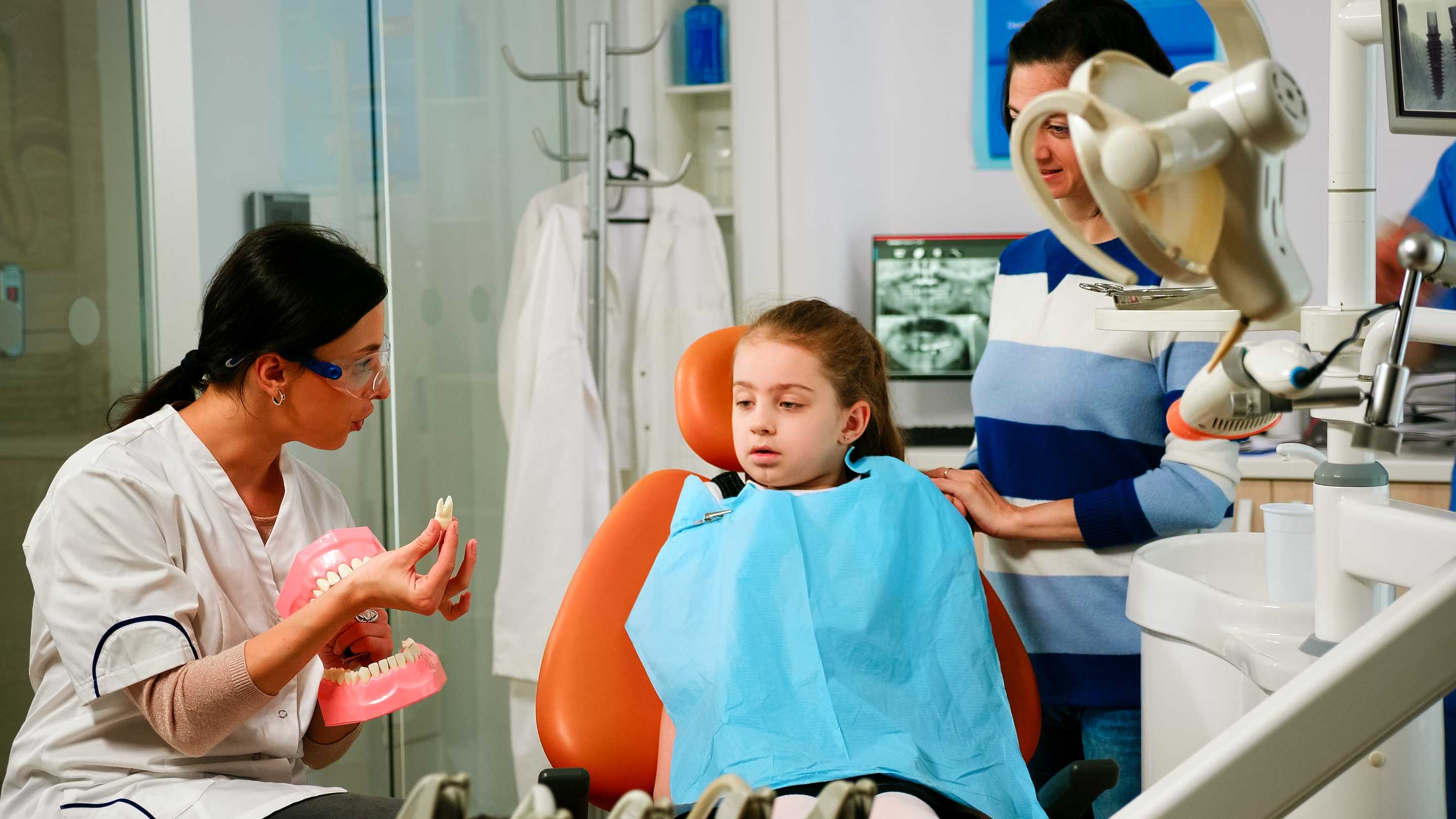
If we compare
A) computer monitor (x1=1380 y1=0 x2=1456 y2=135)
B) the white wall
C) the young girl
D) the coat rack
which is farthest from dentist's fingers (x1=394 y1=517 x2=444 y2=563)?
the white wall

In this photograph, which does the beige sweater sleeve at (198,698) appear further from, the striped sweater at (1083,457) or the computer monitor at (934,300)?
the computer monitor at (934,300)

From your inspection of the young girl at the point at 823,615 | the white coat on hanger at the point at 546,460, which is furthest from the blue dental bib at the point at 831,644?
the white coat on hanger at the point at 546,460

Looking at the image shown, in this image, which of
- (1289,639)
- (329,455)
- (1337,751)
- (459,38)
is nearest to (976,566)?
(1289,639)

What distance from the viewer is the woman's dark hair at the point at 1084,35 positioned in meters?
1.33

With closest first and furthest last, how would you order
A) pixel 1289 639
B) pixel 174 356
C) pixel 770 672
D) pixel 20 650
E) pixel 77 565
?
1. pixel 1289 639
2. pixel 77 565
3. pixel 770 672
4. pixel 20 650
5. pixel 174 356

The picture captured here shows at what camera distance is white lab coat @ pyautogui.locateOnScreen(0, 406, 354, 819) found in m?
1.18

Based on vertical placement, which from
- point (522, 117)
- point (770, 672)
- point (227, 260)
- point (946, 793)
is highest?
point (522, 117)

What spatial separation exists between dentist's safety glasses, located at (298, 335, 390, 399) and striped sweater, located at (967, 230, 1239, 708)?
0.77 m

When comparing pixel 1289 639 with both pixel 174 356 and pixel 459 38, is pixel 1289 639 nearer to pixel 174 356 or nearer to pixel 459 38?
pixel 174 356

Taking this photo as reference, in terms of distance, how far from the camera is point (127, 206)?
1685 millimetres

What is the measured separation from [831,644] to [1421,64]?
85cm

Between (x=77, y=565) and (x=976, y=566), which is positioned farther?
(x=976, y=566)

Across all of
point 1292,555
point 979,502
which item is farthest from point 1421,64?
point 979,502

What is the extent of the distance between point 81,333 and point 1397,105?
1621 mm
